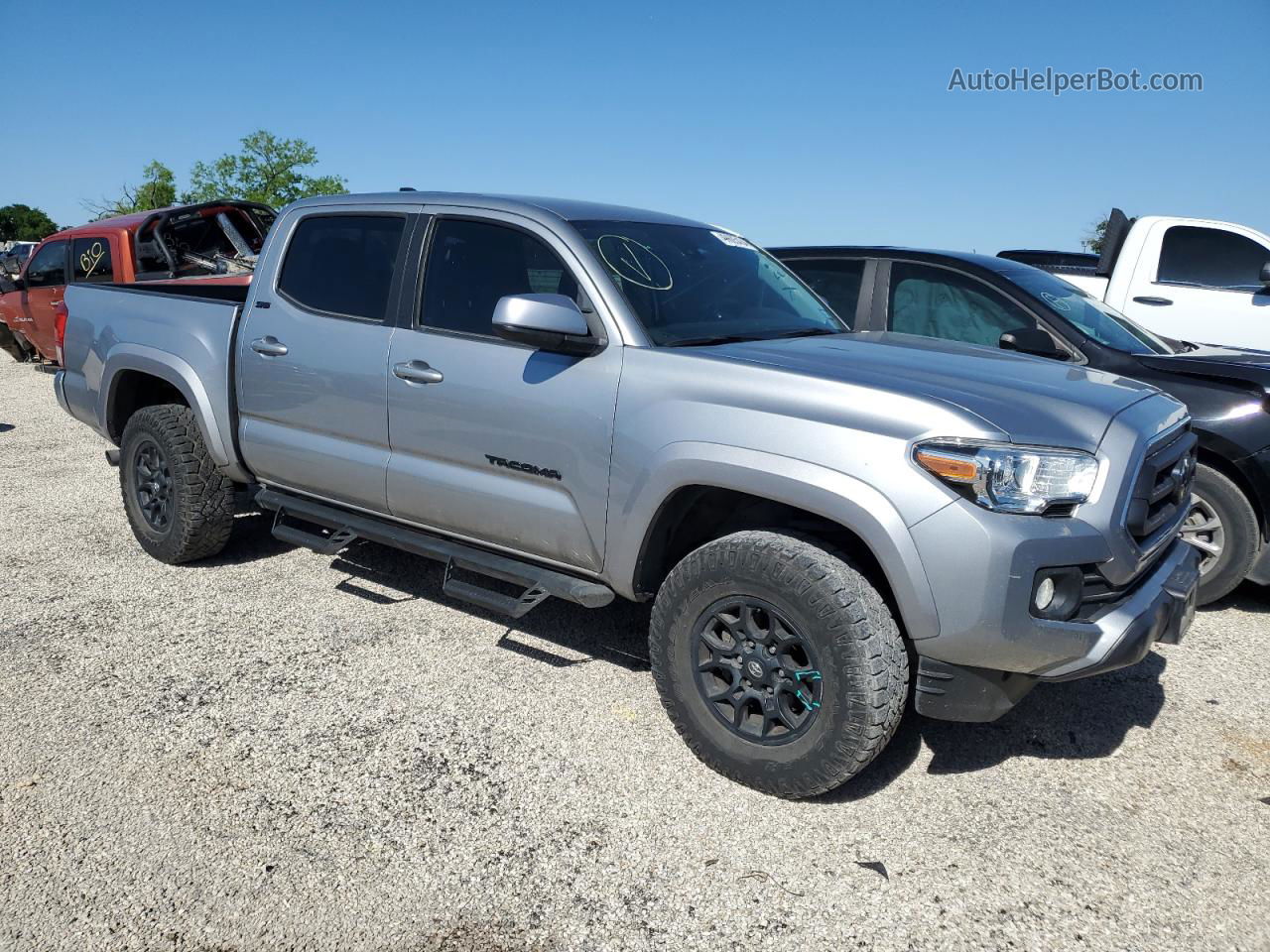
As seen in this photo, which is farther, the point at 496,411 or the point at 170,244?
the point at 170,244

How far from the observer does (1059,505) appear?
112 inches

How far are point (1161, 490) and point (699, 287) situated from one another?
179cm

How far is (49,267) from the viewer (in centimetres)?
1211

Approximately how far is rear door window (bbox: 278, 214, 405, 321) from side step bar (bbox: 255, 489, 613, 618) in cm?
90

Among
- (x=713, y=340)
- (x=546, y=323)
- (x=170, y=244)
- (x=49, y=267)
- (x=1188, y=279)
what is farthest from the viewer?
(x=49, y=267)

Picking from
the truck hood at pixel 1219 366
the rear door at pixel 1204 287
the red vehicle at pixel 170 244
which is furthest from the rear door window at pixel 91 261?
the truck hood at pixel 1219 366

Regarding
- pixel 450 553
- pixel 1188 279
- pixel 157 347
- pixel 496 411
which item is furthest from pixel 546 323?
pixel 1188 279

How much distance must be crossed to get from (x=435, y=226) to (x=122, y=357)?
2.17 meters

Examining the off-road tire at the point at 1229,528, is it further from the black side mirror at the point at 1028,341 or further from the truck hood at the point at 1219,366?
the black side mirror at the point at 1028,341

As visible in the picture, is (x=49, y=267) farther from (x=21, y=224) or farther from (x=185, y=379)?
(x=21, y=224)

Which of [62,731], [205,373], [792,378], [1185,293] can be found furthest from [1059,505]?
[1185,293]

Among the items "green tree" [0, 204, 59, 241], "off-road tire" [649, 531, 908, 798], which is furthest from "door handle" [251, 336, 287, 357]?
"green tree" [0, 204, 59, 241]

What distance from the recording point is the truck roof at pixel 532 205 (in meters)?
3.96

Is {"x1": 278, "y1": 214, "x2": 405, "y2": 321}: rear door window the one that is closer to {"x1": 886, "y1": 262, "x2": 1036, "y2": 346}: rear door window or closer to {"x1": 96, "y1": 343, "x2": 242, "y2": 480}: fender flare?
{"x1": 96, "y1": 343, "x2": 242, "y2": 480}: fender flare
